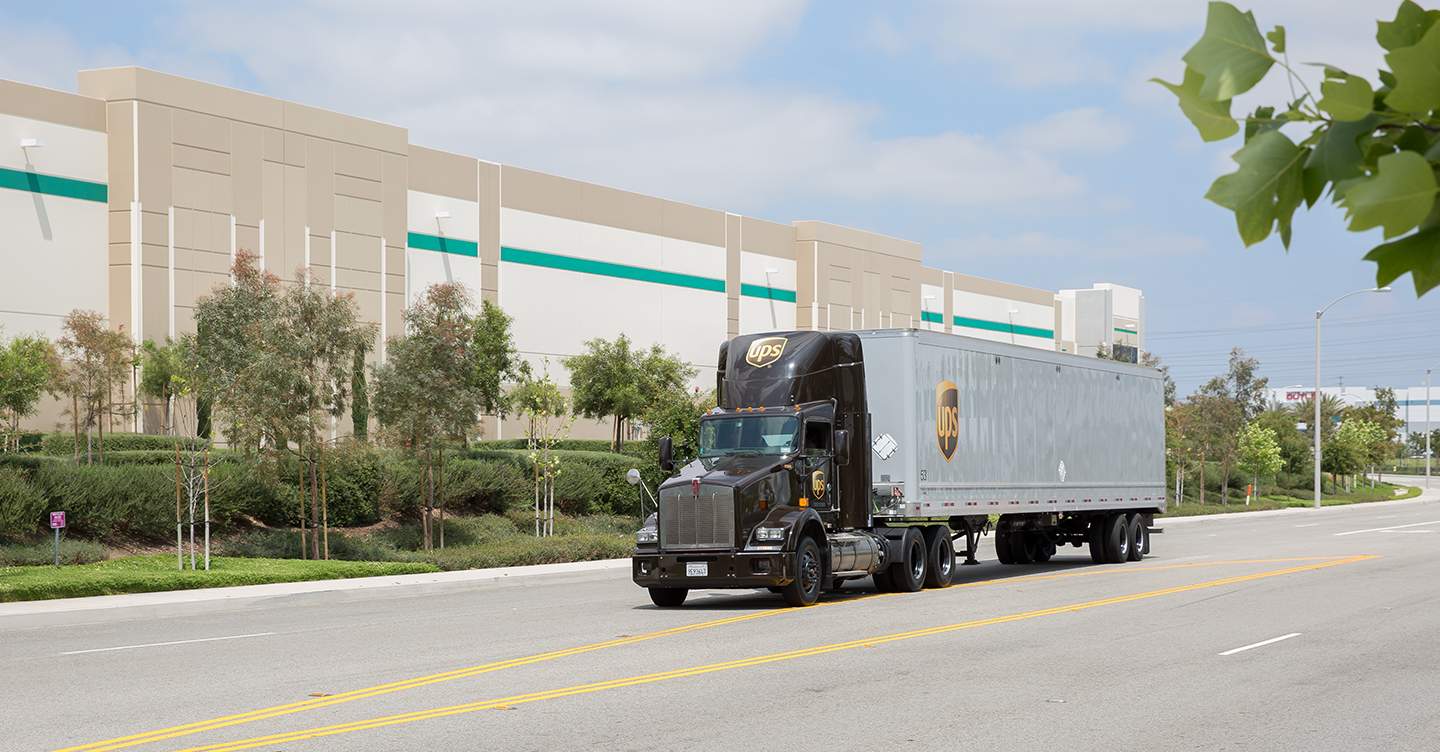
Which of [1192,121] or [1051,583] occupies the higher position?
[1192,121]

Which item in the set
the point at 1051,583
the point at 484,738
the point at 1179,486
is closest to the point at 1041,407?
the point at 1051,583

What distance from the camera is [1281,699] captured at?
10141 mm

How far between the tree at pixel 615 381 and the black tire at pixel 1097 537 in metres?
24.0

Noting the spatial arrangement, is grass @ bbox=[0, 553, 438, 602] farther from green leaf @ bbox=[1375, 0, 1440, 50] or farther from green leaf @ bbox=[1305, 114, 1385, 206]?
green leaf @ bbox=[1375, 0, 1440, 50]

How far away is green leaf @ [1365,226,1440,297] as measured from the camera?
1.84m

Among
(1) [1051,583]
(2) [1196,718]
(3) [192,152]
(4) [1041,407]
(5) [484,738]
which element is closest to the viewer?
(5) [484,738]

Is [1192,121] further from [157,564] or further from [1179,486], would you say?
[1179,486]

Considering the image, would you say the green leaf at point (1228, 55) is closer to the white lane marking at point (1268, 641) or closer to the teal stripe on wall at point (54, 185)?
the white lane marking at point (1268, 641)

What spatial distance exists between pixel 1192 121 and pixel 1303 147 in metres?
0.18

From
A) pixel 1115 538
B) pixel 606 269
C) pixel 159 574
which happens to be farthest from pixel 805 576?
pixel 606 269

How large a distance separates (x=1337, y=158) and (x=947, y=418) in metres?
18.4

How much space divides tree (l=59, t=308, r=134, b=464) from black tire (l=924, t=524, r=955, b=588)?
24.1 meters

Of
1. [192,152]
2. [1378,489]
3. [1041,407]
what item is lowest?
[1378,489]

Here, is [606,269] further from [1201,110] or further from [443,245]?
[1201,110]
